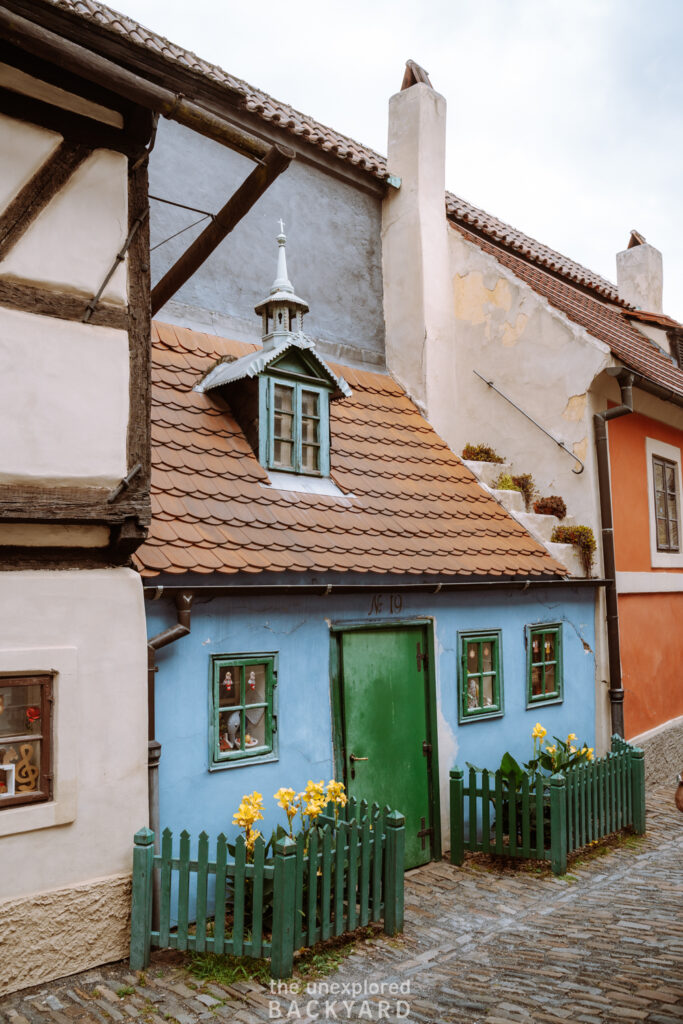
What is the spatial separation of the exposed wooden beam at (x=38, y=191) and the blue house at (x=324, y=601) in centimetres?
219

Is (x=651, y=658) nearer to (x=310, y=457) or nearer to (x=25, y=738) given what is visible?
(x=310, y=457)

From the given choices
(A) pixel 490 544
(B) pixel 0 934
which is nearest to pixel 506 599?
(A) pixel 490 544

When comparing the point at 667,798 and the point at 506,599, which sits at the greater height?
the point at 506,599

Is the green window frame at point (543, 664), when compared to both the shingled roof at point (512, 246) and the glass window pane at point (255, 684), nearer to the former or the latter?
the shingled roof at point (512, 246)

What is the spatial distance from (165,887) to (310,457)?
164 inches

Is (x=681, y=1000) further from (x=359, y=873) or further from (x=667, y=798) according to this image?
(x=667, y=798)

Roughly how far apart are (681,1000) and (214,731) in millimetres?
3375

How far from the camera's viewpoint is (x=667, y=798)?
425 inches

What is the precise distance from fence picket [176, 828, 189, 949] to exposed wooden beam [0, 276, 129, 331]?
332 centimetres

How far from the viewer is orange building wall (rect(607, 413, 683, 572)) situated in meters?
10.8

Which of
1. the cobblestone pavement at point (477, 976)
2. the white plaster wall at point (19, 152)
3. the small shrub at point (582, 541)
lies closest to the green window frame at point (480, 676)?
the cobblestone pavement at point (477, 976)

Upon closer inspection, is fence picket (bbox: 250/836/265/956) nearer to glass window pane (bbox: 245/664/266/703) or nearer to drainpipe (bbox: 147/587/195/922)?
drainpipe (bbox: 147/587/195/922)

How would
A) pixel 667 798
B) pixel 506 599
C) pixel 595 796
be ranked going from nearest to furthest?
pixel 595 796 < pixel 506 599 < pixel 667 798

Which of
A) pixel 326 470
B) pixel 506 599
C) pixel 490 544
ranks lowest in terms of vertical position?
pixel 506 599
